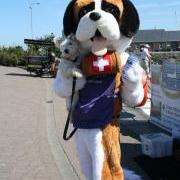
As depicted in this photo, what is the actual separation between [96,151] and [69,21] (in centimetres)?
123

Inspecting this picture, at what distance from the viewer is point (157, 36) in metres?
115

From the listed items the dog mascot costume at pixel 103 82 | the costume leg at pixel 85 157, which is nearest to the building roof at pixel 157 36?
the dog mascot costume at pixel 103 82

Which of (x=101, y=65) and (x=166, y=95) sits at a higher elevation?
(x=101, y=65)

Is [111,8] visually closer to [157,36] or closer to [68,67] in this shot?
[68,67]

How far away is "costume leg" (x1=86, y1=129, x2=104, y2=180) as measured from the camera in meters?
4.49

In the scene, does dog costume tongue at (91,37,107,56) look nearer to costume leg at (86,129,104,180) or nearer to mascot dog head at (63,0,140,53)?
mascot dog head at (63,0,140,53)

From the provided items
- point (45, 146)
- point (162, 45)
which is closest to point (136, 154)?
point (45, 146)

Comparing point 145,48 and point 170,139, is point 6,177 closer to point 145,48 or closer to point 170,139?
point 170,139

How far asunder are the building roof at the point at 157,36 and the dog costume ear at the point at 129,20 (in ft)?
348

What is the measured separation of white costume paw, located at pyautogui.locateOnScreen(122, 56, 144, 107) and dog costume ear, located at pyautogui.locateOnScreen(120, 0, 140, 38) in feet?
0.79

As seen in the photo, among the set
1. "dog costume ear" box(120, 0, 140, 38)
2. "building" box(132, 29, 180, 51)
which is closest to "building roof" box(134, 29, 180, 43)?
"building" box(132, 29, 180, 51)

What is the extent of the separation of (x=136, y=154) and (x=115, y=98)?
137 inches

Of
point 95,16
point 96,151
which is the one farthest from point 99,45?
point 96,151

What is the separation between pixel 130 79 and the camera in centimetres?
456
